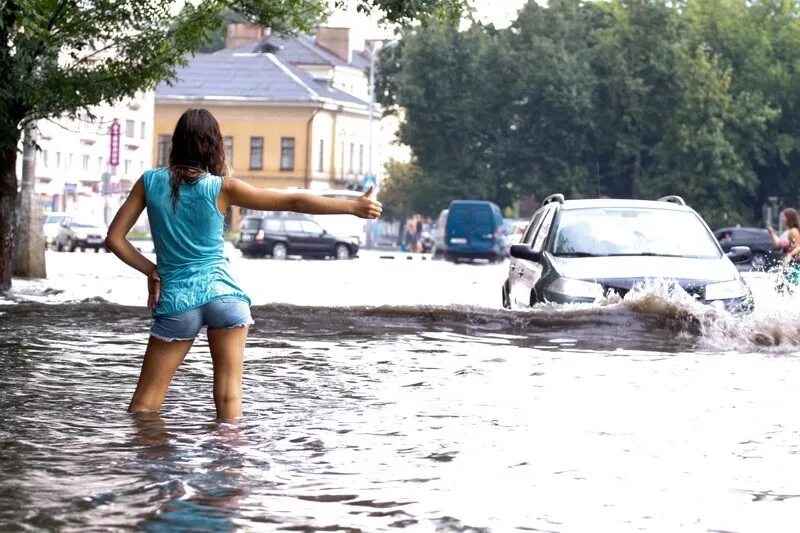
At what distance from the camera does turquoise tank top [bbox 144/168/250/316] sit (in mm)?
8430

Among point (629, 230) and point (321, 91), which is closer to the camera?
point (629, 230)

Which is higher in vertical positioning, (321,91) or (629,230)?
(321,91)

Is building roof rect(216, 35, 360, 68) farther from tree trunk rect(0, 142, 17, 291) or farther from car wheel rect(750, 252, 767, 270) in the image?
tree trunk rect(0, 142, 17, 291)

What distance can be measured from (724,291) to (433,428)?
742 centimetres

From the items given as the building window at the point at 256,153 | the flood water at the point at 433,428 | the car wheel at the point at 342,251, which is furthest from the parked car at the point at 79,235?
the flood water at the point at 433,428

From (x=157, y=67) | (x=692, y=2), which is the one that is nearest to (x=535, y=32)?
(x=692, y=2)

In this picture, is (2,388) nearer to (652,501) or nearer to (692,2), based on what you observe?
(652,501)

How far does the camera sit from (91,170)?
110062 mm

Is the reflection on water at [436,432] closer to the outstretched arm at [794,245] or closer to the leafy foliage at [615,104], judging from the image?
the outstretched arm at [794,245]

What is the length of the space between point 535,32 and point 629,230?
74061mm

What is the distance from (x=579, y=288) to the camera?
16.4 metres

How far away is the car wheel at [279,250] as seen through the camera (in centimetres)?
6569

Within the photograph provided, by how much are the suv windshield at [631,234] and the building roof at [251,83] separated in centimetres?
9760

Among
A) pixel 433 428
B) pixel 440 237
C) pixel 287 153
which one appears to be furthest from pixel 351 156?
pixel 433 428
